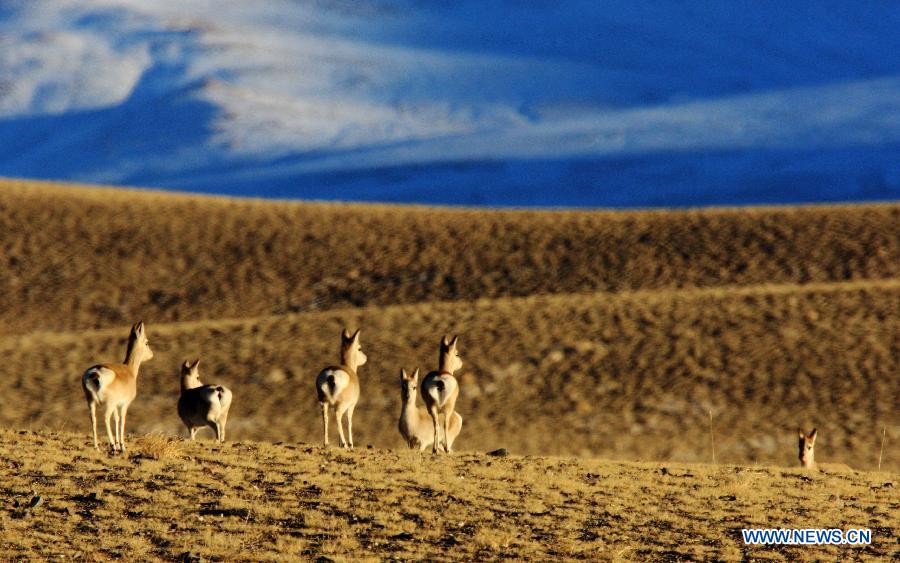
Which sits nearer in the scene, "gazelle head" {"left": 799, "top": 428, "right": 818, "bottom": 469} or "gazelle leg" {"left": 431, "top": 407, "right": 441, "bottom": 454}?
"gazelle leg" {"left": 431, "top": 407, "right": 441, "bottom": 454}

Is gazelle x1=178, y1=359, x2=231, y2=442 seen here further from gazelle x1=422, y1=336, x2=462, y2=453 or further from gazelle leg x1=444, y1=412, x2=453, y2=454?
gazelle leg x1=444, y1=412, x2=453, y2=454

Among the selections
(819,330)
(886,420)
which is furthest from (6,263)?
(886,420)

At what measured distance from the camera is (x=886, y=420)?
3722cm

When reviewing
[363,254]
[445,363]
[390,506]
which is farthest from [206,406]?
[363,254]

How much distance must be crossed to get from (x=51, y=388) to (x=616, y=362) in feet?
58.3

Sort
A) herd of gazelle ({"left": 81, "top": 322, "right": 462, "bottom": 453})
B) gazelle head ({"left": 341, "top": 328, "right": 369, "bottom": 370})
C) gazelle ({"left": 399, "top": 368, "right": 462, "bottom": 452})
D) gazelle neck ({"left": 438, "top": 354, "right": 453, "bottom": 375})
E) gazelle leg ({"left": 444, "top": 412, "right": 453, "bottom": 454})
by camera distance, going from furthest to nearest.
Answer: gazelle neck ({"left": 438, "top": 354, "right": 453, "bottom": 375})
gazelle head ({"left": 341, "top": 328, "right": 369, "bottom": 370})
gazelle ({"left": 399, "top": 368, "right": 462, "bottom": 452})
gazelle leg ({"left": 444, "top": 412, "right": 453, "bottom": 454})
herd of gazelle ({"left": 81, "top": 322, "right": 462, "bottom": 453})

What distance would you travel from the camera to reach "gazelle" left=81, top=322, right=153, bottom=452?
1834 cm

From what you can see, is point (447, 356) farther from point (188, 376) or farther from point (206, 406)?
point (188, 376)

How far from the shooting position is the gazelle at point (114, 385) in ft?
60.2

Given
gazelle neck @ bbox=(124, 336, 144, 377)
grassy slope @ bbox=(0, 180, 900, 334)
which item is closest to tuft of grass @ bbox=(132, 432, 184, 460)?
gazelle neck @ bbox=(124, 336, 144, 377)

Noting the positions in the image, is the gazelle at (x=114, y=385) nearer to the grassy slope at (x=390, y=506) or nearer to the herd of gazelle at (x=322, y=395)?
the herd of gazelle at (x=322, y=395)

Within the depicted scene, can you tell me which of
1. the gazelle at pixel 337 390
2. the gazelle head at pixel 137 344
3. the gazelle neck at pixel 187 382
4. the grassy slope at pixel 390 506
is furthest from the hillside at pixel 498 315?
the gazelle head at pixel 137 344

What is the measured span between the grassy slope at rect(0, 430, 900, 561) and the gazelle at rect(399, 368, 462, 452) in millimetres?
1503

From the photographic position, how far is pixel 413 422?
74.1ft
